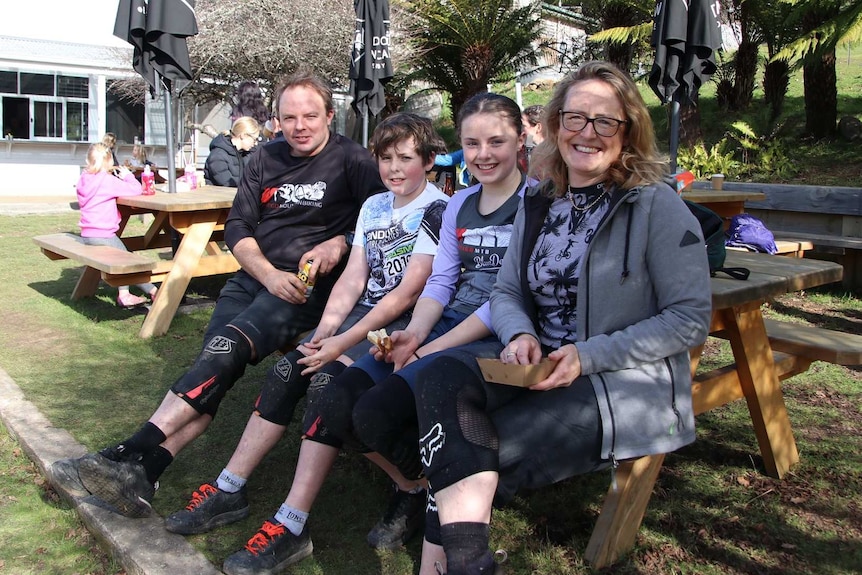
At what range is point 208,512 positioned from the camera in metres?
2.86

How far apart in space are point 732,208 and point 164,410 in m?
5.24

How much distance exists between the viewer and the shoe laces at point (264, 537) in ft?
8.45

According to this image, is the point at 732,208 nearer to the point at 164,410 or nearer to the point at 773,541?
the point at 773,541

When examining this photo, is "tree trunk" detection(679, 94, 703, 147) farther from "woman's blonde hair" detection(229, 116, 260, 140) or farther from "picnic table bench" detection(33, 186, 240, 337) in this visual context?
"picnic table bench" detection(33, 186, 240, 337)

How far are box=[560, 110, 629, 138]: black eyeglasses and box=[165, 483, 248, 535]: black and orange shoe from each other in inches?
70.0

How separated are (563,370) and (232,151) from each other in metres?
5.98

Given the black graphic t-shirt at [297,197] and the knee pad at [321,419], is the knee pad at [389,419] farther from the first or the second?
the black graphic t-shirt at [297,197]

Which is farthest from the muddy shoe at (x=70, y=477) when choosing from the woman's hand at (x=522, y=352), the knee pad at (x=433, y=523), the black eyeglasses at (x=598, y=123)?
the black eyeglasses at (x=598, y=123)

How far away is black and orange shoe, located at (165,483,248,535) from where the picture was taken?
2.81 m

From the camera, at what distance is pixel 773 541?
2.74 meters

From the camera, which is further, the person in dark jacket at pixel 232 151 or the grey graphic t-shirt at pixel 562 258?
the person in dark jacket at pixel 232 151

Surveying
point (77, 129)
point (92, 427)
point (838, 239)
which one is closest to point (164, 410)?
point (92, 427)

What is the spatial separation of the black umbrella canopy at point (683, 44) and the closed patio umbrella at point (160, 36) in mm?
3802

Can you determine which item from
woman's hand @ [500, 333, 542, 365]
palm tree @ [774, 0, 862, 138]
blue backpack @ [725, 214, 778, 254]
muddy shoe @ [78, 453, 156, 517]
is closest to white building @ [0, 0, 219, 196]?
palm tree @ [774, 0, 862, 138]
